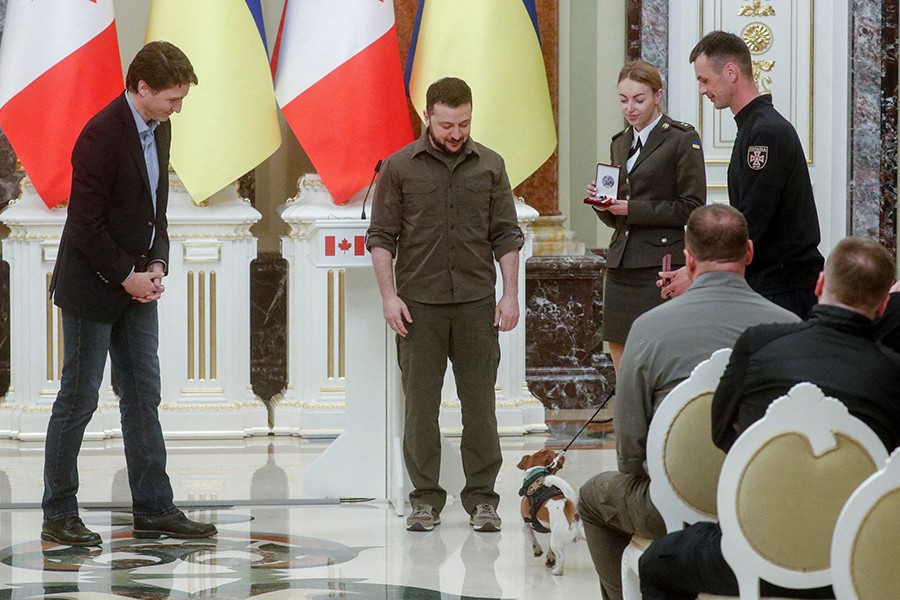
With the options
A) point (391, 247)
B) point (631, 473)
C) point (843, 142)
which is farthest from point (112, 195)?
point (843, 142)

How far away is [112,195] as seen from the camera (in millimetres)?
4301

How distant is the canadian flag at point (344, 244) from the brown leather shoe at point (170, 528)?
104 cm

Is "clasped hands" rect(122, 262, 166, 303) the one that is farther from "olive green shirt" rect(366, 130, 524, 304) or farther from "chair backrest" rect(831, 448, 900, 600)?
"chair backrest" rect(831, 448, 900, 600)

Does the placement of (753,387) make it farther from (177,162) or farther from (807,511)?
(177,162)

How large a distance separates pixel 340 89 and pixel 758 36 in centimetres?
222

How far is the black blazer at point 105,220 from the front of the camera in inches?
167

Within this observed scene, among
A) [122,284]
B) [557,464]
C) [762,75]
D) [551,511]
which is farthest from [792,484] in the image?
[762,75]

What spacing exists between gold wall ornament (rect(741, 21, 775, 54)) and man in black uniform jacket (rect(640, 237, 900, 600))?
15.3 feet

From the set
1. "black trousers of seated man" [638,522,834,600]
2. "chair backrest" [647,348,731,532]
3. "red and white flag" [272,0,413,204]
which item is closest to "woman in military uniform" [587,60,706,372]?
"red and white flag" [272,0,413,204]

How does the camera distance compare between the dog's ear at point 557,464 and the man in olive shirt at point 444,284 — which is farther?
the man in olive shirt at point 444,284

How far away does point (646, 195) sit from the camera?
477cm

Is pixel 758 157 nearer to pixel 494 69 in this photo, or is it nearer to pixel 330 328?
pixel 494 69

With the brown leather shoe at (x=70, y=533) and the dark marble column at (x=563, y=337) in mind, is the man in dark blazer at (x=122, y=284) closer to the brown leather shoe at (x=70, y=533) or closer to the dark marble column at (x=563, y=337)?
the brown leather shoe at (x=70, y=533)

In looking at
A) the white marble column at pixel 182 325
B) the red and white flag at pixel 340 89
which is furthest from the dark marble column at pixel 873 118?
the white marble column at pixel 182 325
